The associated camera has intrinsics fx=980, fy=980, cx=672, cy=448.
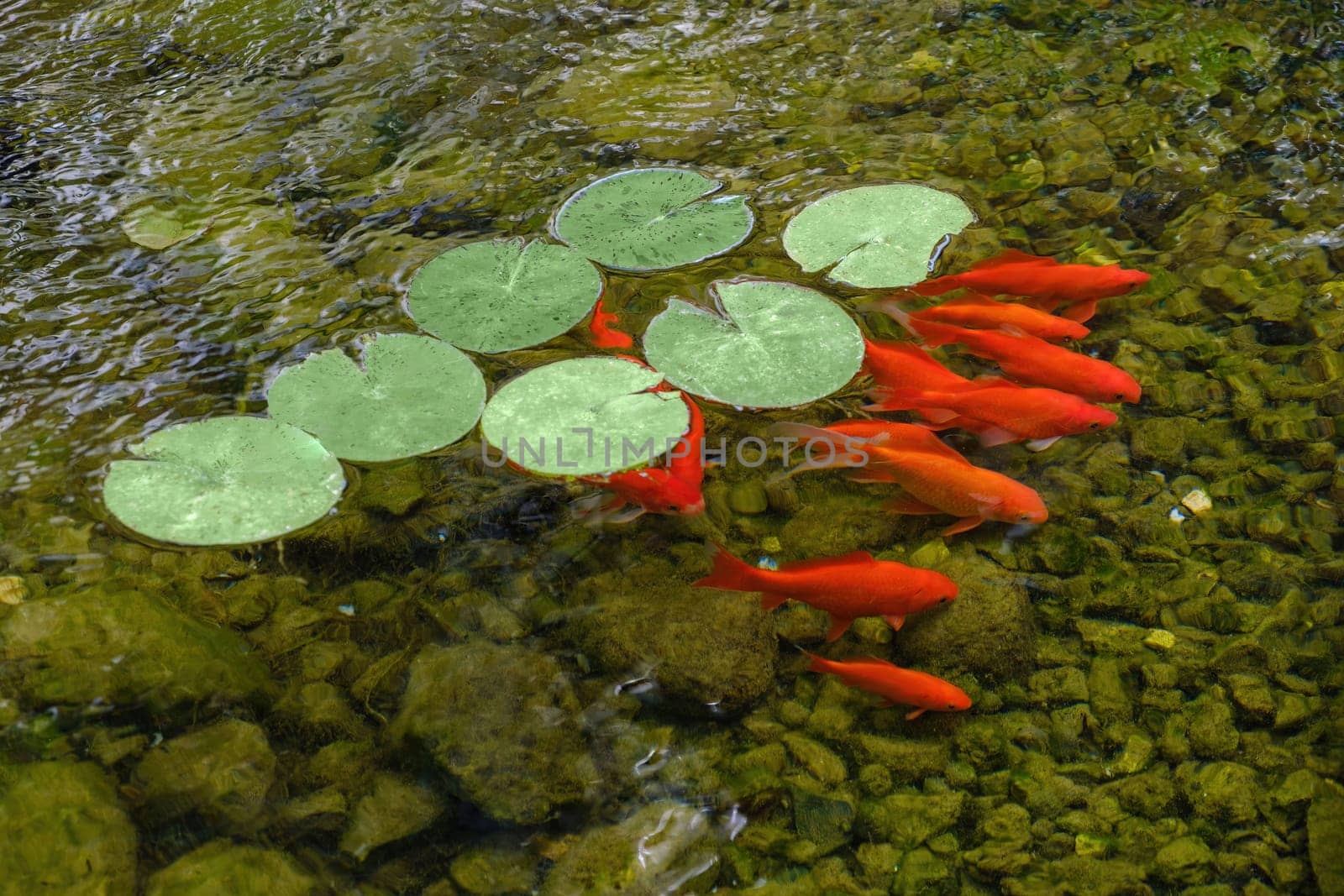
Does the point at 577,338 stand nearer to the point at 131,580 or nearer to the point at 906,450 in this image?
the point at 906,450

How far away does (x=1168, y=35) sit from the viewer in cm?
469

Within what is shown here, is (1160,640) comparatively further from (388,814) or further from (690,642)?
(388,814)

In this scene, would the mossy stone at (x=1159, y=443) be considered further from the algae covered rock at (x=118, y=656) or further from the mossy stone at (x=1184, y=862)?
the algae covered rock at (x=118, y=656)

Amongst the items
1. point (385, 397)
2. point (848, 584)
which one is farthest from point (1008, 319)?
point (385, 397)

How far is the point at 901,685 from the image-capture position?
2527 mm

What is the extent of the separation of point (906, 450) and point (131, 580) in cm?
227

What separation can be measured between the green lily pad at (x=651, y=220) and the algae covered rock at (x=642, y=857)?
6.45ft

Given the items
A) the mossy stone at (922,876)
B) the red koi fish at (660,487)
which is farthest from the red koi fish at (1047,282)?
the mossy stone at (922,876)

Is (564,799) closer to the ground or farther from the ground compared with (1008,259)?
closer to the ground

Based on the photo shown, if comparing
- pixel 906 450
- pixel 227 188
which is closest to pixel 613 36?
pixel 227 188

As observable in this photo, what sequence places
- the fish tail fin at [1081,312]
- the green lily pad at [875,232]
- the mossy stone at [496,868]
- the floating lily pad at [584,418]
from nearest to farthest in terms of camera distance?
the mossy stone at [496,868], the floating lily pad at [584,418], the fish tail fin at [1081,312], the green lily pad at [875,232]

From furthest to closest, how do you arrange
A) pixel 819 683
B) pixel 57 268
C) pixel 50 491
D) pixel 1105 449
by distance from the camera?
pixel 57 268, pixel 1105 449, pixel 50 491, pixel 819 683

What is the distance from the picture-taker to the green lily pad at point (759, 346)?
313cm

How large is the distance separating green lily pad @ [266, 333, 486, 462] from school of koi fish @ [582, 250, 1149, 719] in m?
0.51
